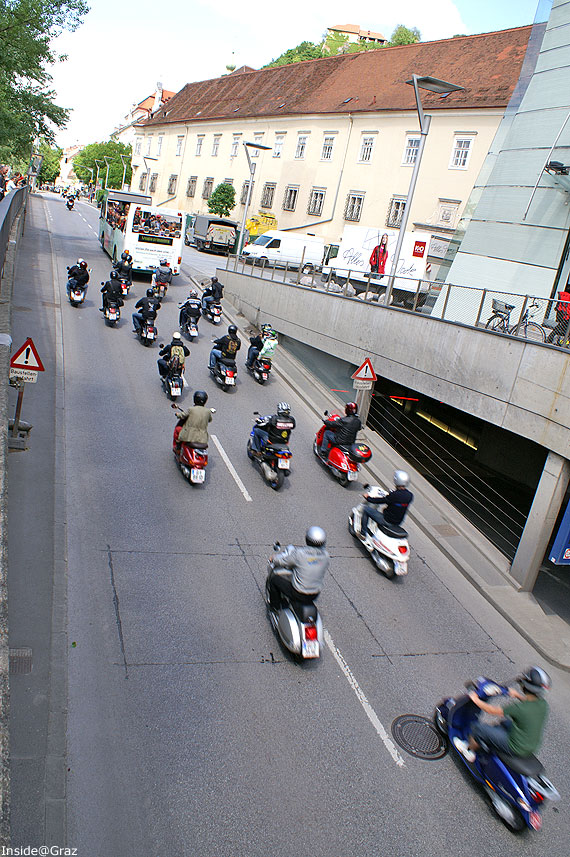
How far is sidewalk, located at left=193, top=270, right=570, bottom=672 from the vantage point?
10.2 metres

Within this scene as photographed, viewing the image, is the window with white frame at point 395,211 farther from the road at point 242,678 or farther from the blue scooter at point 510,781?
the blue scooter at point 510,781

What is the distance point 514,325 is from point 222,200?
146ft

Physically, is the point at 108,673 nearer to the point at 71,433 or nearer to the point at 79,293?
the point at 71,433

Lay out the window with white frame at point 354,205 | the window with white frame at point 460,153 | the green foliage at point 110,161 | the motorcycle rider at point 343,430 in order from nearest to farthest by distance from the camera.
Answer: the motorcycle rider at point 343,430 < the window with white frame at point 460,153 < the window with white frame at point 354,205 < the green foliage at point 110,161

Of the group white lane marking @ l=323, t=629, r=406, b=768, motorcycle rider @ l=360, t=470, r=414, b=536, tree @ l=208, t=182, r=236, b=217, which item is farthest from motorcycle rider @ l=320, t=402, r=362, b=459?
tree @ l=208, t=182, r=236, b=217

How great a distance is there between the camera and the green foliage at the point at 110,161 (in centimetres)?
9525

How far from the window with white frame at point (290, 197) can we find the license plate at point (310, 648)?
1782 inches

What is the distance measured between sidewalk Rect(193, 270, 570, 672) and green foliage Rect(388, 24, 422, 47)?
267 feet

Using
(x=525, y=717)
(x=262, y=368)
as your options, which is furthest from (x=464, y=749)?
(x=262, y=368)

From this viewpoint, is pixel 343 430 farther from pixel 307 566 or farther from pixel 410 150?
pixel 410 150

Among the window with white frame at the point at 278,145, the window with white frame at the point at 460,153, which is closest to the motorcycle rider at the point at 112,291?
the window with white frame at the point at 460,153

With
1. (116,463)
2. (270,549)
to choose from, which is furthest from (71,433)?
(270,549)

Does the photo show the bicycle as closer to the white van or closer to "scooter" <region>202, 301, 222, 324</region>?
"scooter" <region>202, 301, 222, 324</region>

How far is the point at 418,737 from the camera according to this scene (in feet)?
23.6
